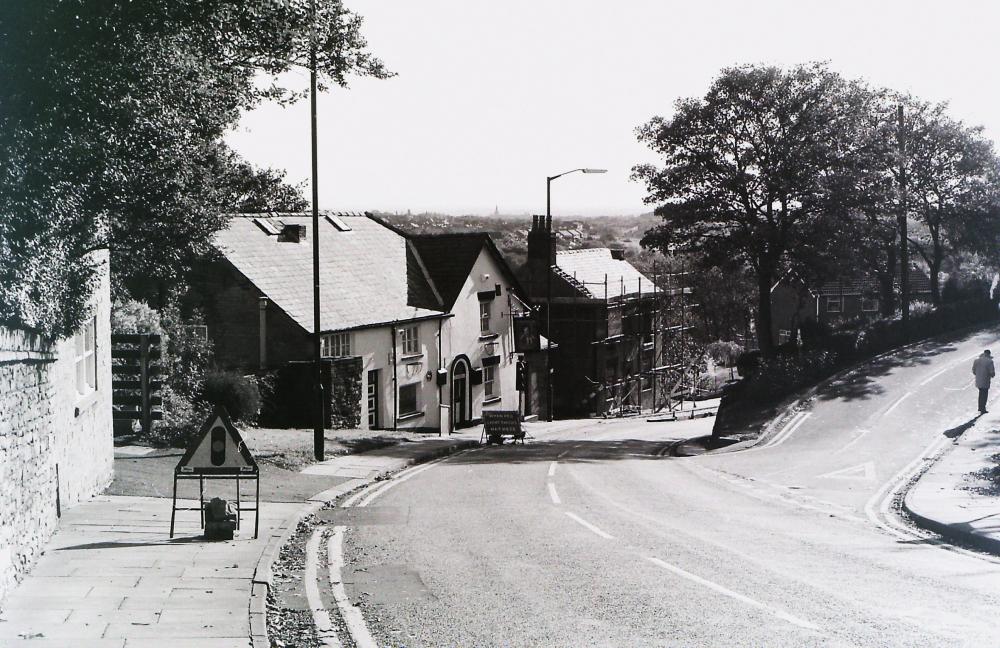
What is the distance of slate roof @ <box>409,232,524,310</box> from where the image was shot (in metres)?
47.7

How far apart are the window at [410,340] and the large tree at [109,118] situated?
65.1ft

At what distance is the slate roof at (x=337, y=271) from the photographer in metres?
38.2

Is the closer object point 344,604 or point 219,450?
point 344,604

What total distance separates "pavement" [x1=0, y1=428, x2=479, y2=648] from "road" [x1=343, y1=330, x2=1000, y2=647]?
1.23 meters

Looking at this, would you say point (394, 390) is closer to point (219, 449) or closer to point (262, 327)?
point (262, 327)

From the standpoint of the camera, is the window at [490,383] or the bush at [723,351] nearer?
the window at [490,383]

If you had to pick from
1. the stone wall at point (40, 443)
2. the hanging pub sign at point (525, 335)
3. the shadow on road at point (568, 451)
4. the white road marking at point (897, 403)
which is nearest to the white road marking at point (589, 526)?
the stone wall at point (40, 443)

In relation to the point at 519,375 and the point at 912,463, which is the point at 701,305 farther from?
the point at 912,463

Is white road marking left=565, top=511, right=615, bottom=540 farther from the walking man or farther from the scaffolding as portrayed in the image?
the scaffolding

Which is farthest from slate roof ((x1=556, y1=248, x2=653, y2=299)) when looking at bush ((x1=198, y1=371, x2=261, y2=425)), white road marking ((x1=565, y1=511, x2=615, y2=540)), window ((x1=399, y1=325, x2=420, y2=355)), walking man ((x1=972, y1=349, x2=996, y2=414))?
white road marking ((x1=565, y1=511, x2=615, y2=540))

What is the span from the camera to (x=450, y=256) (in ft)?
161

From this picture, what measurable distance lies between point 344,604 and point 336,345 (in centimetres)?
2776

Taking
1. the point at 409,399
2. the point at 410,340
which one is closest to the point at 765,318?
the point at 410,340

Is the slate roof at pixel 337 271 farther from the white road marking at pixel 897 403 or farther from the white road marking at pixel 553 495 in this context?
the white road marking at pixel 897 403
